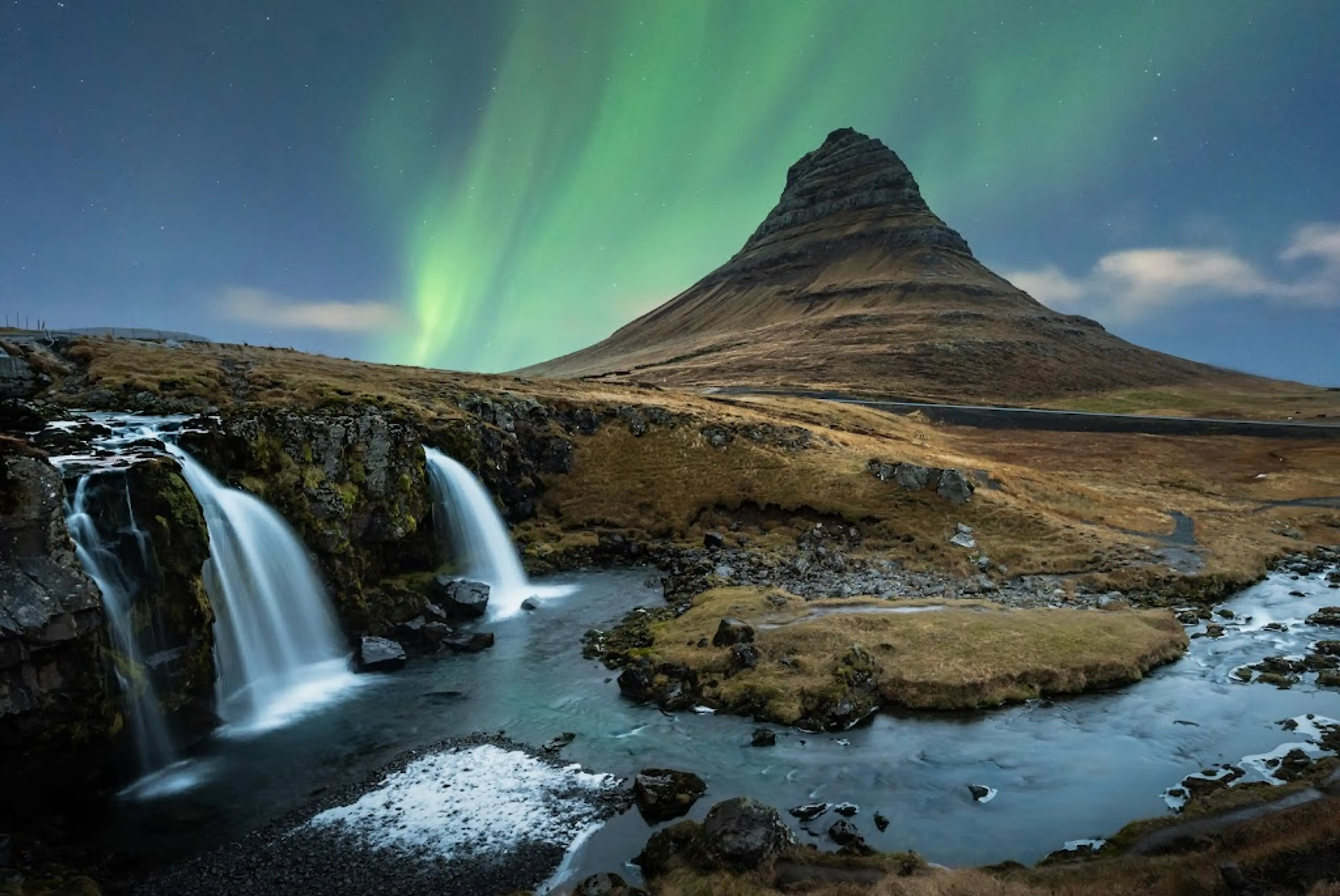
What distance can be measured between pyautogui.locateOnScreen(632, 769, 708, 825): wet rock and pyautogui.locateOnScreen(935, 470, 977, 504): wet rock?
3894 centimetres

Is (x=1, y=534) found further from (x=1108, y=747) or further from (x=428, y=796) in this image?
(x=1108, y=747)

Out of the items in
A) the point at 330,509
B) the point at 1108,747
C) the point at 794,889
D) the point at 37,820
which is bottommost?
the point at 1108,747

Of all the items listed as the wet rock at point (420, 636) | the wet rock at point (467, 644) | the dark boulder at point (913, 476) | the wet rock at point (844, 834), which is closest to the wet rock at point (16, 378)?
the wet rock at point (420, 636)

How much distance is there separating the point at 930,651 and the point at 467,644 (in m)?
22.3

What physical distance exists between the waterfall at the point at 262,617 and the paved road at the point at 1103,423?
101549mm

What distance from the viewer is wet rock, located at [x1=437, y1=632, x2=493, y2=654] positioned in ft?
116

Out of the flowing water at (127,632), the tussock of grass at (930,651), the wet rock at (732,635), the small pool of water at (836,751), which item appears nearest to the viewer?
the small pool of water at (836,751)

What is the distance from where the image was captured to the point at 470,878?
1778cm

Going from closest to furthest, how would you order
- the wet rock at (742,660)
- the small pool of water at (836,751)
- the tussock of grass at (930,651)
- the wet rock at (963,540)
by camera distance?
the small pool of water at (836,751)
the tussock of grass at (930,651)
the wet rock at (742,660)
the wet rock at (963,540)

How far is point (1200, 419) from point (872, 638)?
118 meters

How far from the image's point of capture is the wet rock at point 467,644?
35344mm

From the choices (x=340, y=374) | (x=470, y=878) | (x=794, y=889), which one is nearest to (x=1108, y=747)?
(x=794, y=889)

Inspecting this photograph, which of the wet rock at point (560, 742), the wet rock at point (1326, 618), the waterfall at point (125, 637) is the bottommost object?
the wet rock at point (1326, 618)

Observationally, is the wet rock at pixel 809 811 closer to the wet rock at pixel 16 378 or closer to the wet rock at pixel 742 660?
the wet rock at pixel 742 660
